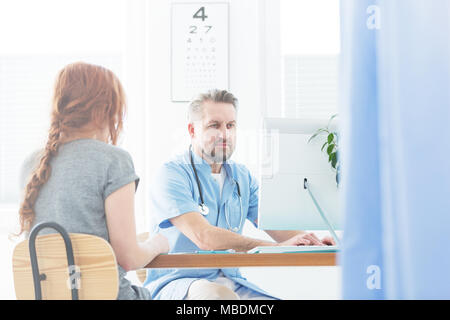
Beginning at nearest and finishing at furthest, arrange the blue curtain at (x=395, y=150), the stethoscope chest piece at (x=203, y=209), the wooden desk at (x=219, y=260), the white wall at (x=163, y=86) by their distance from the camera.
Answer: the blue curtain at (x=395, y=150) → the wooden desk at (x=219, y=260) → the stethoscope chest piece at (x=203, y=209) → the white wall at (x=163, y=86)

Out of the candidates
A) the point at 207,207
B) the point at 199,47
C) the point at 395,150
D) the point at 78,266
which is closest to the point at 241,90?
the point at 199,47

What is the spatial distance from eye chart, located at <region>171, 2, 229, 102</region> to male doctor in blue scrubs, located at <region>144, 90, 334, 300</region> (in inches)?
21.5

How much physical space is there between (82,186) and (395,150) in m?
0.65

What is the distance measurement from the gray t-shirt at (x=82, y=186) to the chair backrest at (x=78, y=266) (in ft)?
0.23

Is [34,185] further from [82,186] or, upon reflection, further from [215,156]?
[215,156]

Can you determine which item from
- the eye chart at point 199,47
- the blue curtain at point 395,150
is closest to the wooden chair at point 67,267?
the blue curtain at point 395,150

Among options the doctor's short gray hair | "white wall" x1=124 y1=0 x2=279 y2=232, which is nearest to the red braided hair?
the doctor's short gray hair

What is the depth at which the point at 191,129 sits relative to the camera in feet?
6.15

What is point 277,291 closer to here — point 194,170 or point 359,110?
point 194,170

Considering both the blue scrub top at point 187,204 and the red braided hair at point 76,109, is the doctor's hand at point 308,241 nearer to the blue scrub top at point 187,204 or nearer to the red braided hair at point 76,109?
the blue scrub top at point 187,204

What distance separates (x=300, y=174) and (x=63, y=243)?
714 mm

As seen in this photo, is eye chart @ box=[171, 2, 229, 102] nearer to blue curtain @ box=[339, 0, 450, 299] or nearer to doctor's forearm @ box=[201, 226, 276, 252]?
doctor's forearm @ box=[201, 226, 276, 252]

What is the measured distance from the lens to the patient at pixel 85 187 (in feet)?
3.43
